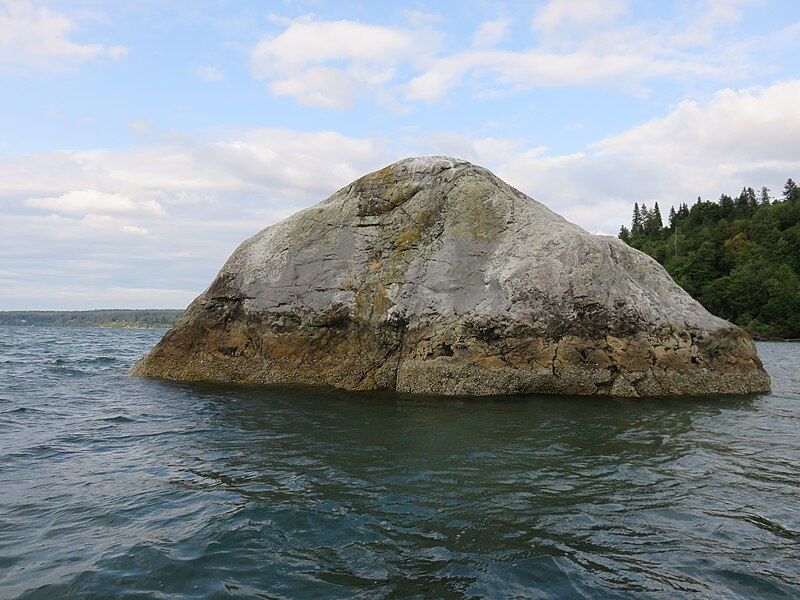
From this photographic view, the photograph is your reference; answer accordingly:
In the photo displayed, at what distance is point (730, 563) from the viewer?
4.36m

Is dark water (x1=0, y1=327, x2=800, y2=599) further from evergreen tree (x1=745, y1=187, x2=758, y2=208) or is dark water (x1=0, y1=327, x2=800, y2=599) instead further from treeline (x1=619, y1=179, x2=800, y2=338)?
evergreen tree (x1=745, y1=187, x2=758, y2=208)

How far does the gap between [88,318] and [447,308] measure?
183163 mm

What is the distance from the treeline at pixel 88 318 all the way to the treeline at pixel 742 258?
119m

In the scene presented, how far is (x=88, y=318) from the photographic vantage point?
168875mm

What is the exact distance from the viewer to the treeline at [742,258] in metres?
64.8

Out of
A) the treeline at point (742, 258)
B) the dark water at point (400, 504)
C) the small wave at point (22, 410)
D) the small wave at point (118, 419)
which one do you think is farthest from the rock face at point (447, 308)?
the treeline at point (742, 258)

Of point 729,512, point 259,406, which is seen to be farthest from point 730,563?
point 259,406

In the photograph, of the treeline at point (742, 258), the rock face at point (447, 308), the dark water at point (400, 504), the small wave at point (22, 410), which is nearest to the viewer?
the dark water at point (400, 504)

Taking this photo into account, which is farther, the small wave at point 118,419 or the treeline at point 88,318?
the treeline at point 88,318

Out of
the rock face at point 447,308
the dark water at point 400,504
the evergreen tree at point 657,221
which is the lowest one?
the dark water at point 400,504

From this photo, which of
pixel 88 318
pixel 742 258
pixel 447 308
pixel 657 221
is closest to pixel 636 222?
pixel 657 221

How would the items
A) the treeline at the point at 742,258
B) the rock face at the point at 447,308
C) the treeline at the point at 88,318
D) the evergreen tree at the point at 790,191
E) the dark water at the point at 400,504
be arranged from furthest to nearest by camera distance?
the treeline at the point at 88,318 → the evergreen tree at the point at 790,191 → the treeline at the point at 742,258 → the rock face at the point at 447,308 → the dark water at the point at 400,504

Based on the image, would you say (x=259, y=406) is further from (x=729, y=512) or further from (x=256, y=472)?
(x=729, y=512)

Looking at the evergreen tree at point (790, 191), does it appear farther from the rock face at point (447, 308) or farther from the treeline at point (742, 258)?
the rock face at point (447, 308)
